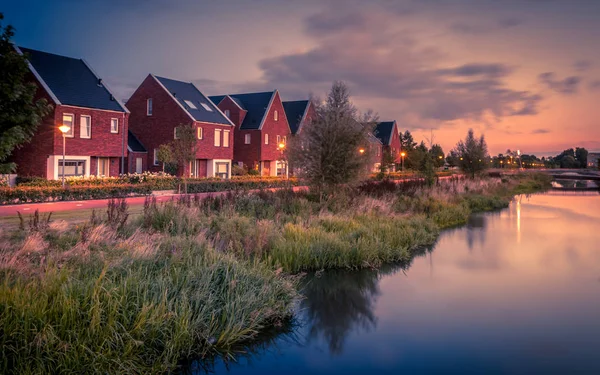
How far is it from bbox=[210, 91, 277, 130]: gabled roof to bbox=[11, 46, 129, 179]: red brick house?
597 inches

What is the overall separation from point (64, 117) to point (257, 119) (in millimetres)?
20076

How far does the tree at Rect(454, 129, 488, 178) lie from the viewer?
40750mm

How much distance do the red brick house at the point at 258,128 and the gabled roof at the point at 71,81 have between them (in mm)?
15181

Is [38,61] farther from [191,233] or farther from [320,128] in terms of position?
[191,233]

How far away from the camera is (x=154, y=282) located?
6.34m

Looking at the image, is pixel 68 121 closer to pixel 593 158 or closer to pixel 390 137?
pixel 390 137

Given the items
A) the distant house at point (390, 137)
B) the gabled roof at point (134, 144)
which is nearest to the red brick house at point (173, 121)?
the gabled roof at point (134, 144)

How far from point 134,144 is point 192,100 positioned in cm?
629

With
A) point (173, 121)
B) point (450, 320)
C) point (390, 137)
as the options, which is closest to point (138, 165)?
point (173, 121)

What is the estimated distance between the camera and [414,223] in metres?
15.5

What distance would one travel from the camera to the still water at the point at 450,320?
19.7 ft

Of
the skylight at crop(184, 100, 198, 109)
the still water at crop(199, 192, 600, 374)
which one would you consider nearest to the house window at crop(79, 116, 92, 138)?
the skylight at crop(184, 100, 198, 109)

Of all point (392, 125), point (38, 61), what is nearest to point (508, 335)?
point (38, 61)

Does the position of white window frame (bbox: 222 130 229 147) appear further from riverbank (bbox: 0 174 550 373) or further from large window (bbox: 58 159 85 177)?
riverbank (bbox: 0 174 550 373)
